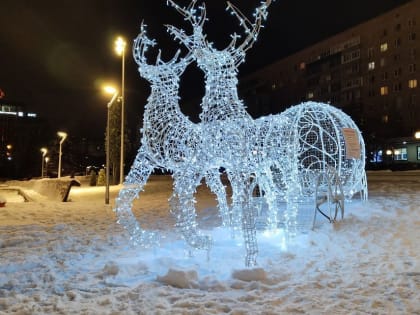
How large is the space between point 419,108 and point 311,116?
47495 mm

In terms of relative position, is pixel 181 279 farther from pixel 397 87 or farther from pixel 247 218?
pixel 397 87

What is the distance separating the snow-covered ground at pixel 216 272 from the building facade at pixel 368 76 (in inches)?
1466

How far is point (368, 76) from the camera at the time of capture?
57.5 meters

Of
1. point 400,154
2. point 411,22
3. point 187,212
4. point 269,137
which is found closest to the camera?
point 187,212

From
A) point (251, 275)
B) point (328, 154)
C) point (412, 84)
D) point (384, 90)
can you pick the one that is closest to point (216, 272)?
point (251, 275)

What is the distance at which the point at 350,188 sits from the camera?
30.4 ft

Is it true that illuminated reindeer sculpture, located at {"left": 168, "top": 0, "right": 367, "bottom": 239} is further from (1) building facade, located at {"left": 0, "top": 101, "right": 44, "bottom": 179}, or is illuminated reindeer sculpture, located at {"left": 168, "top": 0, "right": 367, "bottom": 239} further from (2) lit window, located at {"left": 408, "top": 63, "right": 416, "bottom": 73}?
(1) building facade, located at {"left": 0, "top": 101, "right": 44, "bottom": 179}

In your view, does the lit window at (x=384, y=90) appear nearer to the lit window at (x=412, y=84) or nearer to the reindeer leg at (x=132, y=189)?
the lit window at (x=412, y=84)

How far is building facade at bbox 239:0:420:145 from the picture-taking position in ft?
165

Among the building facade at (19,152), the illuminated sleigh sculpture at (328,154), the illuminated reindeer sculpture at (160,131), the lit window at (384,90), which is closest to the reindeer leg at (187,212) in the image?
the illuminated reindeer sculpture at (160,131)

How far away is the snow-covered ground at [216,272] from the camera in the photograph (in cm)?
443

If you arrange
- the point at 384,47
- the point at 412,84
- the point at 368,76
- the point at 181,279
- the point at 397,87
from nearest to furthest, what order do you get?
the point at 181,279
the point at 412,84
the point at 397,87
the point at 384,47
the point at 368,76

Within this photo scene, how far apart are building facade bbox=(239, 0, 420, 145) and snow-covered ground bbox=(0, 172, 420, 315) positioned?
122 feet

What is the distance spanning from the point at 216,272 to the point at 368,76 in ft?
188
